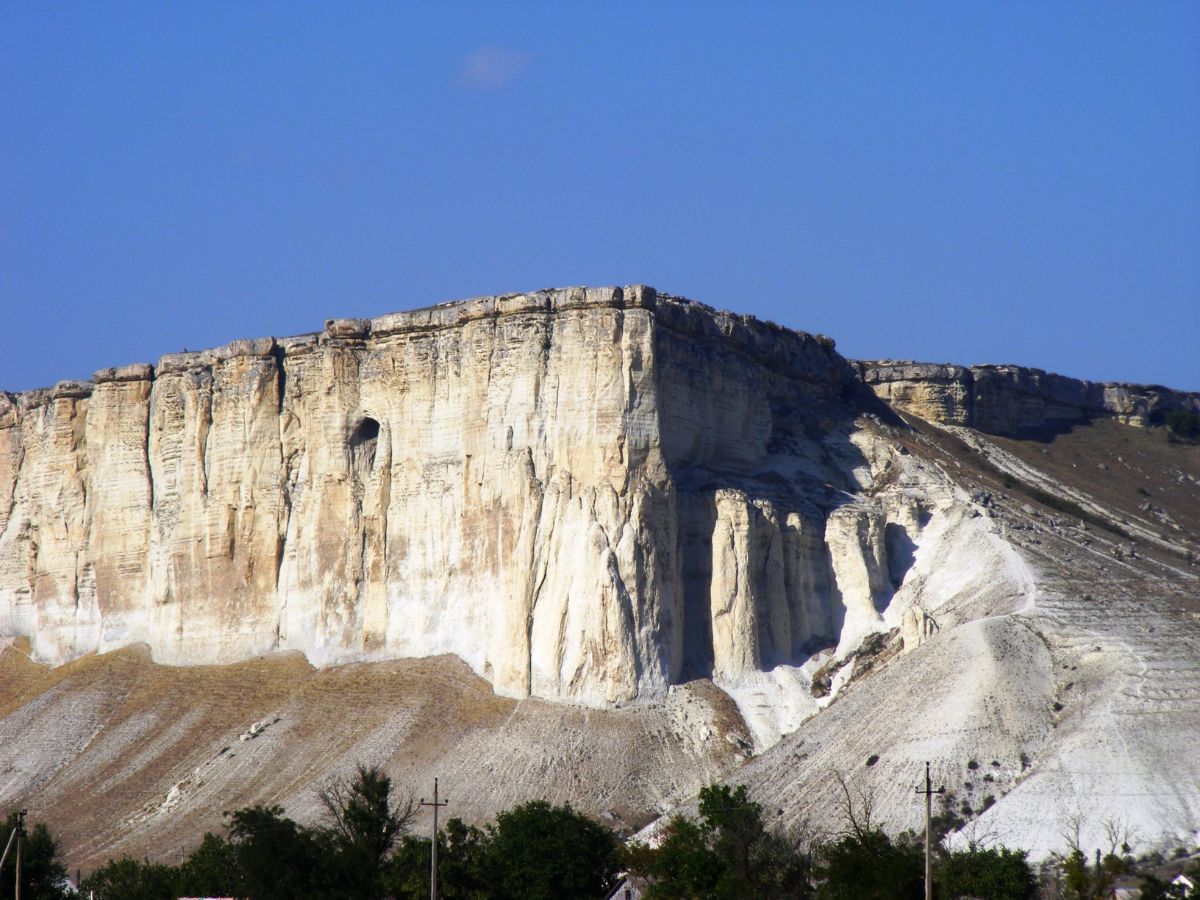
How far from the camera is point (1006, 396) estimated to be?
116500mm

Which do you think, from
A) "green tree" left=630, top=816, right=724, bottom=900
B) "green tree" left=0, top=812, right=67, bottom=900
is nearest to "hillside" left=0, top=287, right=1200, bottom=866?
"green tree" left=630, top=816, right=724, bottom=900

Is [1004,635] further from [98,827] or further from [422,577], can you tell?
[98,827]

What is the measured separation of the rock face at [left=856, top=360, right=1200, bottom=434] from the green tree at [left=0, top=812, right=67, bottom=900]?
154 ft

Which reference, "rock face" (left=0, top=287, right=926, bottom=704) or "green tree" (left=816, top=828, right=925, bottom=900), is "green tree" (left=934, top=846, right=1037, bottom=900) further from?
"rock face" (left=0, top=287, right=926, bottom=704)

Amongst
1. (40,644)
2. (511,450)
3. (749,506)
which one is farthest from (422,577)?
(40,644)

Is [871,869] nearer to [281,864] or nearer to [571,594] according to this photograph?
[281,864]

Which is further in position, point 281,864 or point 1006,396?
point 1006,396

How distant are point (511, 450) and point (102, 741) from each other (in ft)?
59.3

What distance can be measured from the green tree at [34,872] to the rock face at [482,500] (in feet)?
55.8

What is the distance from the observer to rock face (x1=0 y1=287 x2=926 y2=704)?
8462 cm

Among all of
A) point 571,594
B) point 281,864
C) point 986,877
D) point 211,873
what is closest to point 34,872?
point 211,873

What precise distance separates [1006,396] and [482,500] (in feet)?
117

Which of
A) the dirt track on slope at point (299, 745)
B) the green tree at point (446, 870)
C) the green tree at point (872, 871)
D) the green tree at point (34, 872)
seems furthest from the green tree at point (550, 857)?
the green tree at point (34, 872)

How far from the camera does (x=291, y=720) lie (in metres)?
87.8
